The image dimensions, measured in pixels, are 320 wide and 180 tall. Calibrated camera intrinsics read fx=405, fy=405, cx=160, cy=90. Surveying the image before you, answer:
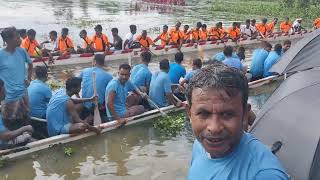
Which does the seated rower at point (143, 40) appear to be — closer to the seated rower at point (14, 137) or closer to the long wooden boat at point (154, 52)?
the long wooden boat at point (154, 52)

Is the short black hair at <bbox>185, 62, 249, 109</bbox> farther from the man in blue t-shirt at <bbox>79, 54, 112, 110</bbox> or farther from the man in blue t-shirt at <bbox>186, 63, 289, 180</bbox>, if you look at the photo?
the man in blue t-shirt at <bbox>79, 54, 112, 110</bbox>

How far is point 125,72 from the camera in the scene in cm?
838

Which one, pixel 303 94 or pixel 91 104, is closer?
pixel 303 94

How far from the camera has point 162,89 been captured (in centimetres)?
956

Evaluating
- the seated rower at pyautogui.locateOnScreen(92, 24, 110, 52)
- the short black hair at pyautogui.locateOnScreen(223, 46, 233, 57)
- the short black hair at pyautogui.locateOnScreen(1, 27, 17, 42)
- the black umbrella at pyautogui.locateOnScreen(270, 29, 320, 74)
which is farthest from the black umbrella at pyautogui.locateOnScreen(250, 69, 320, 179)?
the seated rower at pyautogui.locateOnScreen(92, 24, 110, 52)

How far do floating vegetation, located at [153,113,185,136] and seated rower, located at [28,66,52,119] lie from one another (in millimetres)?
2530

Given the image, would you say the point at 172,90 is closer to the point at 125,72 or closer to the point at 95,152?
the point at 125,72

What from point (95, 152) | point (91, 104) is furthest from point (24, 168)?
point (91, 104)

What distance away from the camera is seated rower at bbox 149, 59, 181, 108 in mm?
9391

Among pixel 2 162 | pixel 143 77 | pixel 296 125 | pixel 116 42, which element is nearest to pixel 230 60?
pixel 143 77

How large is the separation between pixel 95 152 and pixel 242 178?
20.3 feet

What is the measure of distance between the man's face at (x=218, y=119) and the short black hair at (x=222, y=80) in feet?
0.08

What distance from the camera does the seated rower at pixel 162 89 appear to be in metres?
9.39

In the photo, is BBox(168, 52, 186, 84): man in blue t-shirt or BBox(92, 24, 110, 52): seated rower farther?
BBox(92, 24, 110, 52): seated rower
